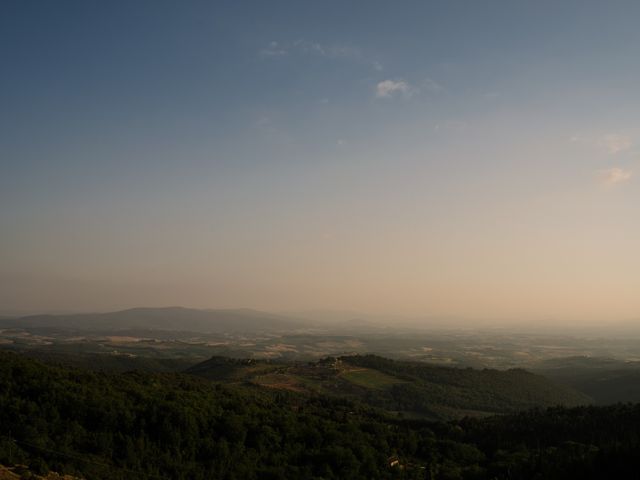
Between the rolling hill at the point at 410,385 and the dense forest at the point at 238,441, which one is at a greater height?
the dense forest at the point at 238,441

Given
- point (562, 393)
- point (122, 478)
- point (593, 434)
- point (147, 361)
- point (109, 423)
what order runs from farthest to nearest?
point (147, 361)
point (562, 393)
point (593, 434)
point (109, 423)
point (122, 478)

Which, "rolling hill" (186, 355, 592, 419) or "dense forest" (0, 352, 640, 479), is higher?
"dense forest" (0, 352, 640, 479)

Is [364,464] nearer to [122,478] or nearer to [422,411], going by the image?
[122,478]

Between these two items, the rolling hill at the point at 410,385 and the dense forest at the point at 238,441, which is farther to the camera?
the rolling hill at the point at 410,385

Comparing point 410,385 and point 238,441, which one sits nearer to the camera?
point 238,441

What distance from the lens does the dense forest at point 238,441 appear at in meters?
27.9

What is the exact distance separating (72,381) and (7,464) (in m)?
16.5

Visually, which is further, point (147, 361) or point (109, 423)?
point (147, 361)

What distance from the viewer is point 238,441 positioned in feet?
119

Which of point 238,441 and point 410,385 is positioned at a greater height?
point 238,441

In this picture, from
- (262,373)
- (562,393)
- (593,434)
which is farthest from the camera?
(562,393)

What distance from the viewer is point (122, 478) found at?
26703 mm

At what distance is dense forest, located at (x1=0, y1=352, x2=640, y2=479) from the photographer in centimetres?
2788

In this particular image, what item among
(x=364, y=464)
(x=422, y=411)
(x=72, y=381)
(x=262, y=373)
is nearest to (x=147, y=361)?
(x=262, y=373)
